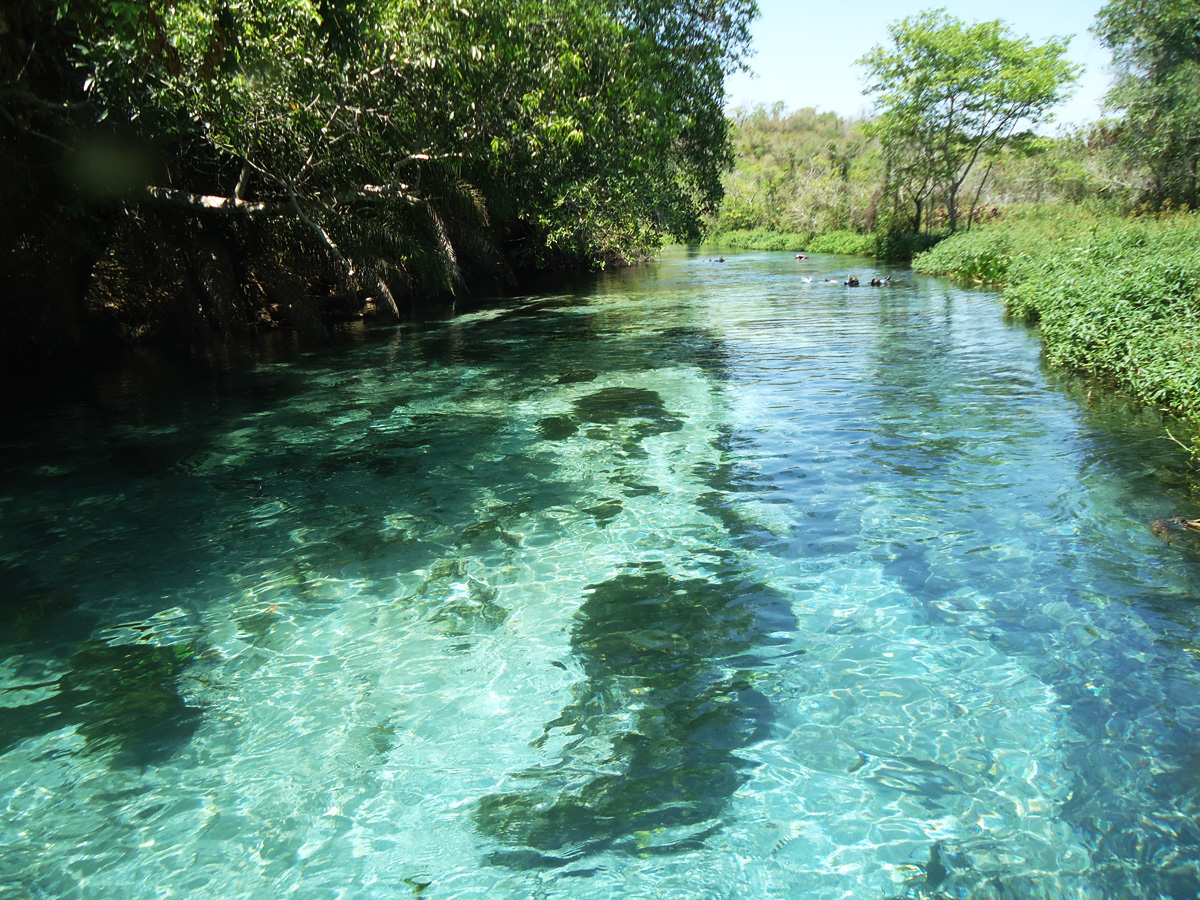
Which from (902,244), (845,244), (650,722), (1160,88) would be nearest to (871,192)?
(845,244)

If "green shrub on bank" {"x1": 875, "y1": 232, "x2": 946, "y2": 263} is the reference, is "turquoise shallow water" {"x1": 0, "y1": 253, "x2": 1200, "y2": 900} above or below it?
below

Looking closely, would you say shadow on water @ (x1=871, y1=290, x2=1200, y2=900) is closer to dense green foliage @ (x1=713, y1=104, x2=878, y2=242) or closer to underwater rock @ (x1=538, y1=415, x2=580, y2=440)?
underwater rock @ (x1=538, y1=415, x2=580, y2=440)

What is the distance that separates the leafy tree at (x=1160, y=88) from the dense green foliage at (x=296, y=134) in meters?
17.6

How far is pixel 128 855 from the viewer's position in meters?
3.35

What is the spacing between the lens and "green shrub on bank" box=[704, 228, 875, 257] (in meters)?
47.5

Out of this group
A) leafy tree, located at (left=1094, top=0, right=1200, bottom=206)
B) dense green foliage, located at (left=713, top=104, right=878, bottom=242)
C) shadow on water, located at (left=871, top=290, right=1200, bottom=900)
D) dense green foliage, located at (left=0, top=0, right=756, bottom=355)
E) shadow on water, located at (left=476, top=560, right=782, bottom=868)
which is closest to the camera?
shadow on water, located at (left=871, top=290, right=1200, bottom=900)

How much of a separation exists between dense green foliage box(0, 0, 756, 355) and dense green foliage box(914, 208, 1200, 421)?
8439 mm

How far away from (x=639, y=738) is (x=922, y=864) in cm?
139

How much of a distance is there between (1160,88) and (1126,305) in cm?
2483

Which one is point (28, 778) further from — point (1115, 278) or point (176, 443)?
point (1115, 278)

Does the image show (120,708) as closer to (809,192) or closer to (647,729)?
(647,729)

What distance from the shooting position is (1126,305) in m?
11.2

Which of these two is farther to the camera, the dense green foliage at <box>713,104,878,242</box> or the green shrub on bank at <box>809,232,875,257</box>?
the dense green foliage at <box>713,104,878,242</box>

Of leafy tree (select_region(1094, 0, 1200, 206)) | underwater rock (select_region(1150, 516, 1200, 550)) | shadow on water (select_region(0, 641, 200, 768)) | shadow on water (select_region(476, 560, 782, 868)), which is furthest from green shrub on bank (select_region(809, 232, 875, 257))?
shadow on water (select_region(0, 641, 200, 768))
